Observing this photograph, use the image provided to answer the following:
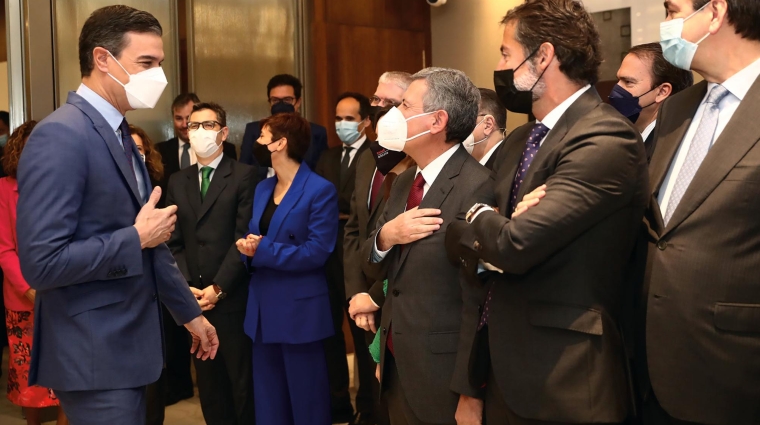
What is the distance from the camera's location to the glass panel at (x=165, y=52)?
5.53 metres

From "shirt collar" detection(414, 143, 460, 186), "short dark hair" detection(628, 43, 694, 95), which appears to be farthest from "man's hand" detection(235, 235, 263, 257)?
"short dark hair" detection(628, 43, 694, 95)

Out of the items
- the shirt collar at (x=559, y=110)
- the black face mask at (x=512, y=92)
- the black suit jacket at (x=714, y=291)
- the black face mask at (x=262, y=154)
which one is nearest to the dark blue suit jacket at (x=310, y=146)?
the black face mask at (x=262, y=154)

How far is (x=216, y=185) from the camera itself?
4.42 m

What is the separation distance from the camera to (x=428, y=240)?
251cm

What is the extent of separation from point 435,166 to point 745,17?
3.42ft

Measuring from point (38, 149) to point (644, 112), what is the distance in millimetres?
2323

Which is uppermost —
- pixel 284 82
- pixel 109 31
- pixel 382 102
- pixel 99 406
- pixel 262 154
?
pixel 284 82

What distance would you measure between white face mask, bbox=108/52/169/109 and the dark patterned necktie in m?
1.13

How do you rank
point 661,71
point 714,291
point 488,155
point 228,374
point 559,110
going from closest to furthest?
point 714,291 < point 559,110 < point 661,71 < point 488,155 < point 228,374

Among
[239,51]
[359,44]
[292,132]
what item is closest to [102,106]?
[292,132]

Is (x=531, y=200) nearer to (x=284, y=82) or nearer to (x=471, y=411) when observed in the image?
(x=471, y=411)

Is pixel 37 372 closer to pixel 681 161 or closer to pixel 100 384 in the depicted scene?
pixel 100 384

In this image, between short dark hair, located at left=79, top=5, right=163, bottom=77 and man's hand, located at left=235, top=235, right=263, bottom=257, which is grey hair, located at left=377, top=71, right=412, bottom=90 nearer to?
man's hand, located at left=235, top=235, right=263, bottom=257

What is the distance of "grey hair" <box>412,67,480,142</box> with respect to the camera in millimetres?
2660
